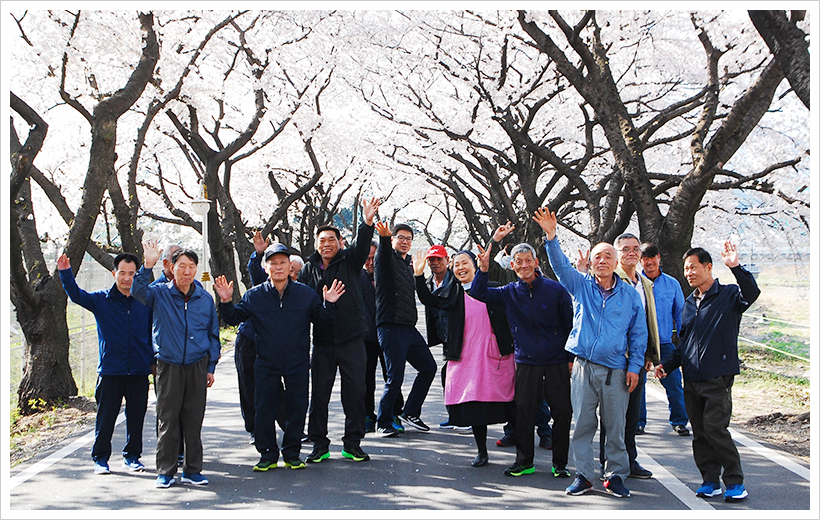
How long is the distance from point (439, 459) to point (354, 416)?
0.77 metres

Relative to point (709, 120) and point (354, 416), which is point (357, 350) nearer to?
point (354, 416)

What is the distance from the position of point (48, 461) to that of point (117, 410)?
861 mm

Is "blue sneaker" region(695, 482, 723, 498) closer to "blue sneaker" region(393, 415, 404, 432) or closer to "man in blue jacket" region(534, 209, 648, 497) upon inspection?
"man in blue jacket" region(534, 209, 648, 497)

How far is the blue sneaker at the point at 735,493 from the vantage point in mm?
4852

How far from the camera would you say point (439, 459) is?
605 cm

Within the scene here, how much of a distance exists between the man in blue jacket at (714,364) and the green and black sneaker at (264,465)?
2941 mm

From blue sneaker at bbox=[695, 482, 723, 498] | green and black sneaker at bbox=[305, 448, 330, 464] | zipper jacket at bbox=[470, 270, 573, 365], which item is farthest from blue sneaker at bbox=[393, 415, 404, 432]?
blue sneaker at bbox=[695, 482, 723, 498]

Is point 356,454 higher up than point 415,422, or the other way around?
point 415,422

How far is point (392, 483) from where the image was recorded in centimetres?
532

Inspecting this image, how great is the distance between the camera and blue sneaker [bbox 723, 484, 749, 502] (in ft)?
15.9

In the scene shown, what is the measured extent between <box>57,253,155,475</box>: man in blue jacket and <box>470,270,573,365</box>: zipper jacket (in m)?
2.85

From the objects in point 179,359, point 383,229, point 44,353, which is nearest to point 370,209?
point 383,229

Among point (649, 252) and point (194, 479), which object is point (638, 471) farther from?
point (194, 479)

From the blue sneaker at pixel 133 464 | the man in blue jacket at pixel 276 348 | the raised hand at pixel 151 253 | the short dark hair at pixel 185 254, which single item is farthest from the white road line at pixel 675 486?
the raised hand at pixel 151 253
